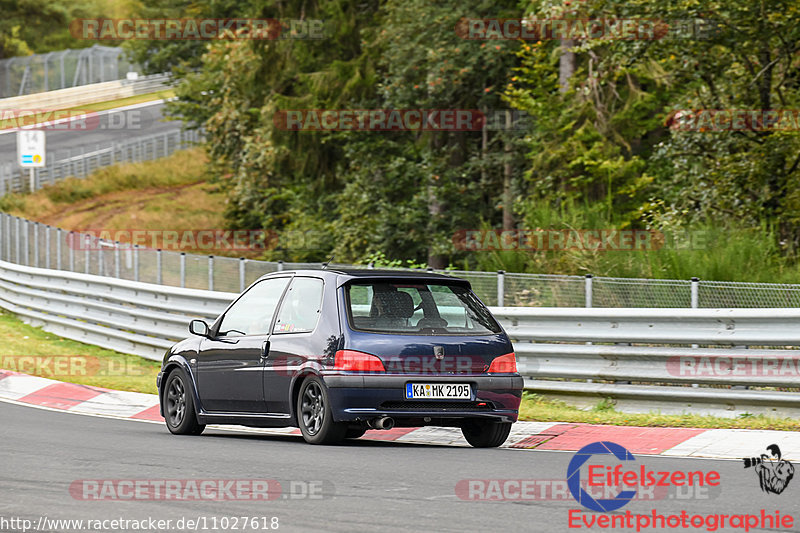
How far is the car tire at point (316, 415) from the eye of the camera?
1023 cm

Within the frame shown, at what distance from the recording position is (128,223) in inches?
1745

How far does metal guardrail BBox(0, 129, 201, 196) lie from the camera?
49562 millimetres

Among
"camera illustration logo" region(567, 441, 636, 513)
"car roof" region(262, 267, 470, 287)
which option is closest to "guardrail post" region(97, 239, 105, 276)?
"car roof" region(262, 267, 470, 287)

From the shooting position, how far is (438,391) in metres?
10.2

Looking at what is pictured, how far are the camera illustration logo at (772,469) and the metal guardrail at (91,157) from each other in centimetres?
4166

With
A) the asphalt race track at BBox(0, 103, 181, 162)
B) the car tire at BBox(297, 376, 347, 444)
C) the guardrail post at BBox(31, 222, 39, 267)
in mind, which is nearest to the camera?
the car tire at BBox(297, 376, 347, 444)

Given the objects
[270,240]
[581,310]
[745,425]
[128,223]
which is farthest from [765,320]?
[128,223]

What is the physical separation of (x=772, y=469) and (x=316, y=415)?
12.1ft

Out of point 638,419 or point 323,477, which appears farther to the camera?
point 638,419

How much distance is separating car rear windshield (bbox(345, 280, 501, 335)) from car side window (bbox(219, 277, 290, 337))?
42.2 inches
